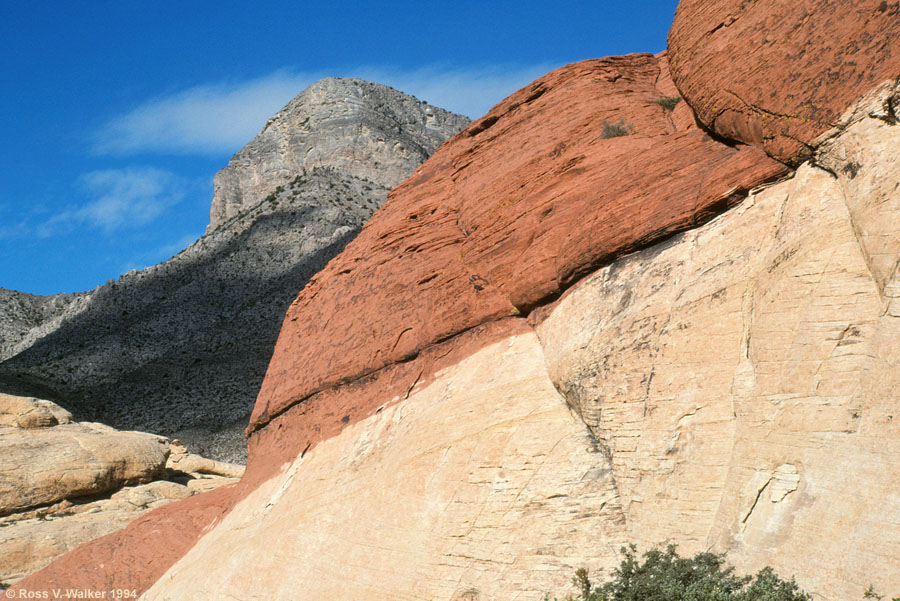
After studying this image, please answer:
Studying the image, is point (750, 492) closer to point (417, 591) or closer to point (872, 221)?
point (872, 221)

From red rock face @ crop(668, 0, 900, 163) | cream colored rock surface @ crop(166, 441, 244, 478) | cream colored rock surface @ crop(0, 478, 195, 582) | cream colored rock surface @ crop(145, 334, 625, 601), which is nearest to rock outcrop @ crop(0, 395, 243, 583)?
cream colored rock surface @ crop(0, 478, 195, 582)

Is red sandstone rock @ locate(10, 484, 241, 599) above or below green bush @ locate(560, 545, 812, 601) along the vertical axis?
below

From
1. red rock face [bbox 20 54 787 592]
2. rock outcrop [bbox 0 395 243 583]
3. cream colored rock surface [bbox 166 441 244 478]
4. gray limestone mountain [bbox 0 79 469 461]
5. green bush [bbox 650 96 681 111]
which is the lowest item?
rock outcrop [bbox 0 395 243 583]

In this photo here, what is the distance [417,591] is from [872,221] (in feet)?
19.8

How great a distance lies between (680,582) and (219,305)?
5939 centimetres

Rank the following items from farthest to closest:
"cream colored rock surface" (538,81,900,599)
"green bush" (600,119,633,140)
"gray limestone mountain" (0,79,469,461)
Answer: "gray limestone mountain" (0,79,469,461) < "green bush" (600,119,633,140) < "cream colored rock surface" (538,81,900,599)

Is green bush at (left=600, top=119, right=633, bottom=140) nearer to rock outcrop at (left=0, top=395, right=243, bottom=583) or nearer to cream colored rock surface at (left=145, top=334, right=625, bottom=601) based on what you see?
cream colored rock surface at (left=145, top=334, right=625, bottom=601)

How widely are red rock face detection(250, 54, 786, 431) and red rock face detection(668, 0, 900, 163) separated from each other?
34cm

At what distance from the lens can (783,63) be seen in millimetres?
8492

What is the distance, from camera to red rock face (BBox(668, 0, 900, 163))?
7504 mm

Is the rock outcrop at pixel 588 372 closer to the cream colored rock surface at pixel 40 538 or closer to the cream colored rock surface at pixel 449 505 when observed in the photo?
the cream colored rock surface at pixel 449 505

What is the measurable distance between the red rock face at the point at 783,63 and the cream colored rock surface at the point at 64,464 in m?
18.5

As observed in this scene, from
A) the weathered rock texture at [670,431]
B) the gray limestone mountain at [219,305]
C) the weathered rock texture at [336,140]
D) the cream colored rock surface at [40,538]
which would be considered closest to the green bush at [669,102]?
the weathered rock texture at [670,431]

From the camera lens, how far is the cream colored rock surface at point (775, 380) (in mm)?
5941
